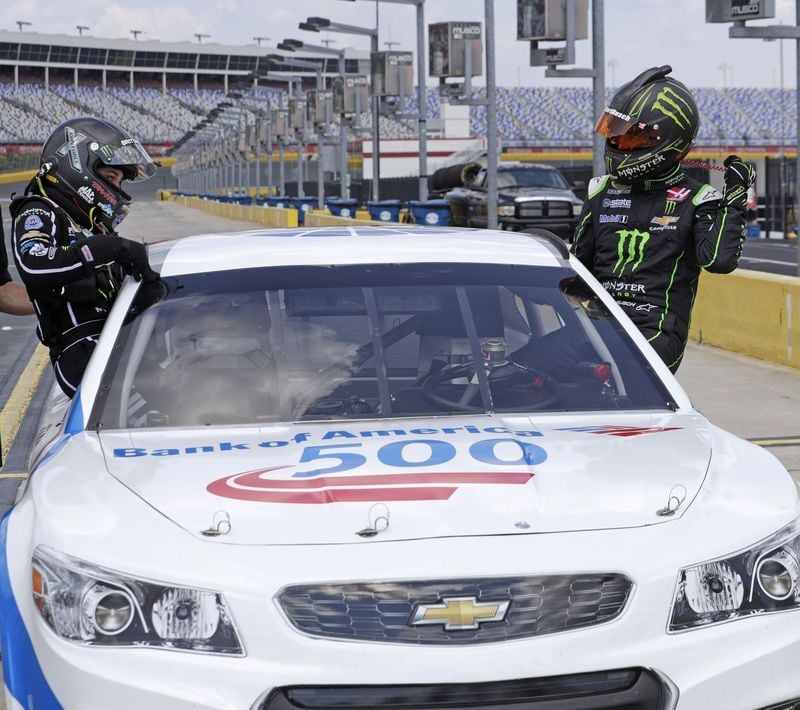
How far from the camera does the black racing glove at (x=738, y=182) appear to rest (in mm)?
5254

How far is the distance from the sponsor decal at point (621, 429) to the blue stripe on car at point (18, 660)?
1.45m

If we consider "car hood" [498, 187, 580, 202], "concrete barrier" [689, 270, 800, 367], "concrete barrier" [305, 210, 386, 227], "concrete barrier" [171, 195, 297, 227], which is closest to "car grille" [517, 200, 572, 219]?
"car hood" [498, 187, 580, 202]

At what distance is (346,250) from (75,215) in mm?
1390

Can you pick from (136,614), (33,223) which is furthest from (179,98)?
(136,614)

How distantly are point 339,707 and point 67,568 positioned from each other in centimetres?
65

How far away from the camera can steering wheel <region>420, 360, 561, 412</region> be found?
13.3ft

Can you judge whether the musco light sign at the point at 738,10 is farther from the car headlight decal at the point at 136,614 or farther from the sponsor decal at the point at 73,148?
the car headlight decal at the point at 136,614

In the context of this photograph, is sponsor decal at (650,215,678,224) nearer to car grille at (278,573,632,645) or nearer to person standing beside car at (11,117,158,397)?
person standing beside car at (11,117,158,397)

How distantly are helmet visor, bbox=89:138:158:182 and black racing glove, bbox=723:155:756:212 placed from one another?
214 centimetres

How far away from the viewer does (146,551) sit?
2975 millimetres

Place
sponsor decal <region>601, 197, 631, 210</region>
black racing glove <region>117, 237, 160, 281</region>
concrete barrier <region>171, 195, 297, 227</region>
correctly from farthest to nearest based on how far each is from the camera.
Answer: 1. concrete barrier <region>171, 195, 297, 227</region>
2. sponsor decal <region>601, 197, 631, 210</region>
3. black racing glove <region>117, 237, 160, 281</region>

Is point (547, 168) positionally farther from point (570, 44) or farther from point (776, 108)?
point (776, 108)

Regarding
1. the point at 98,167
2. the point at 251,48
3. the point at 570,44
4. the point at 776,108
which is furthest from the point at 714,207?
the point at 251,48

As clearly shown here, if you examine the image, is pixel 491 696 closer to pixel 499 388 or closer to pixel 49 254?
pixel 499 388
